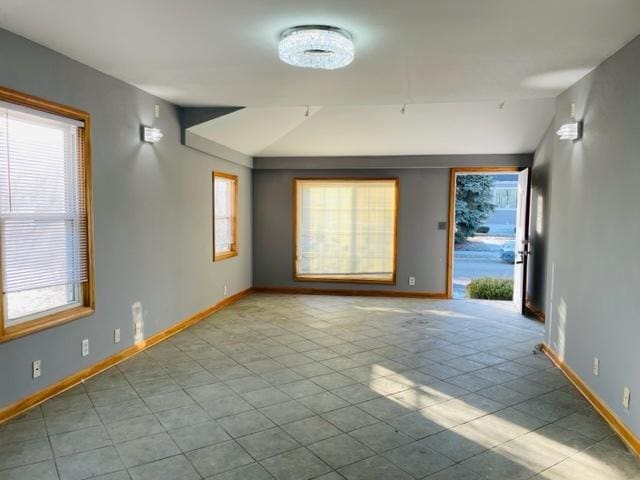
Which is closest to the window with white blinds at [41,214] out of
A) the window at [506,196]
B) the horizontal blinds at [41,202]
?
the horizontal blinds at [41,202]

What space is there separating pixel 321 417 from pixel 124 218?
2357mm

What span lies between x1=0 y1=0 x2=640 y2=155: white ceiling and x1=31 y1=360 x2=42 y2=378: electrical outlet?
209 centimetres

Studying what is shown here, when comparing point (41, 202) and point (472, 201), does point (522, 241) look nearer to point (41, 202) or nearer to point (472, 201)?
point (41, 202)

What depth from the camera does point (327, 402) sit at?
123 inches

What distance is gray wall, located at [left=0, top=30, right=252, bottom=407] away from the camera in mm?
2898

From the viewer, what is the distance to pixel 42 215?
10.0 feet

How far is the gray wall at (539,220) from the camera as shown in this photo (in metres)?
5.48

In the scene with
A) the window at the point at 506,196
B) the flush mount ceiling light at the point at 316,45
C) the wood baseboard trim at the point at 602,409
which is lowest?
the wood baseboard trim at the point at 602,409

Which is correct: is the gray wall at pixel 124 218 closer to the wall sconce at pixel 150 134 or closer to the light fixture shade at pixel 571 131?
the wall sconce at pixel 150 134

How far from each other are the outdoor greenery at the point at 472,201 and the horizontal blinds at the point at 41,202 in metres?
8.92

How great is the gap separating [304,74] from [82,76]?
164 cm

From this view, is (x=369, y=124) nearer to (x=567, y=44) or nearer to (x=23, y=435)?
(x=567, y=44)

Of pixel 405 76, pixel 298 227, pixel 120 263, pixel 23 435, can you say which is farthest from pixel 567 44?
pixel 298 227

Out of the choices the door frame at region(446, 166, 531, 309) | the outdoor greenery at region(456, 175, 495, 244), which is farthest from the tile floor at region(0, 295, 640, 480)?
the outdoor greenery at region(456, 175, 495, 244)
